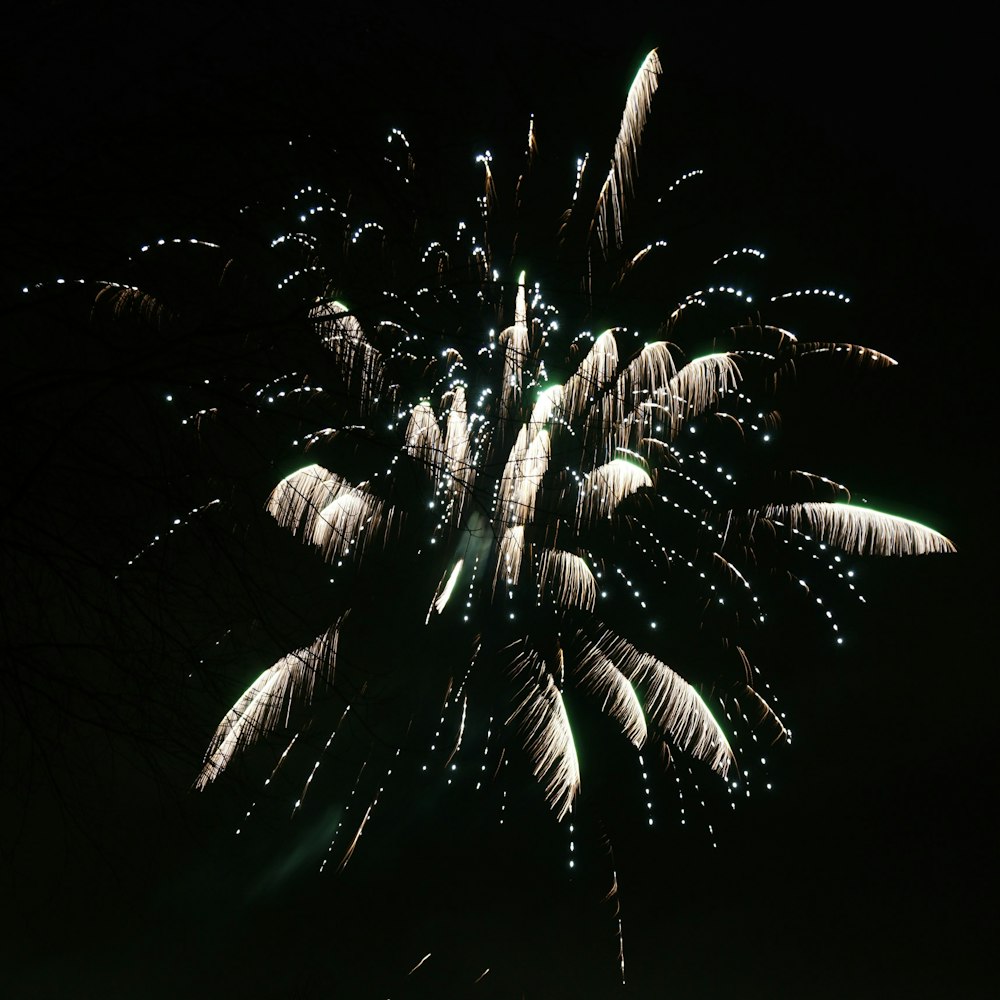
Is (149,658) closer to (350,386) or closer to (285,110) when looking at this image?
Answer: (350,386)

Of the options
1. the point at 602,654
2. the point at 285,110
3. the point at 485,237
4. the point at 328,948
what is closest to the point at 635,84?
the point at 485,237

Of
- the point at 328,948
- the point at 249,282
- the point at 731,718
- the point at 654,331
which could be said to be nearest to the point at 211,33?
the point at 249,282

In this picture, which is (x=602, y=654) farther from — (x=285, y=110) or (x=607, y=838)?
(x=285, y=110)

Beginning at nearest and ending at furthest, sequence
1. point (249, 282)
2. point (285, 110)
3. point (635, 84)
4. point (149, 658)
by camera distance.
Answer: point (285, 110) < point (149, 658) < point (249, 282) < point (635, 84)

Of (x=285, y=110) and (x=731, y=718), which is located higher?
(x=285, y=110)

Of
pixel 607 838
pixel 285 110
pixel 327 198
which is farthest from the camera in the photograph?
pixel 607 838

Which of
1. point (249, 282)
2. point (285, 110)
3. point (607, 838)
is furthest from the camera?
point (607, 838)

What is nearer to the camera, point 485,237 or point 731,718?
point 485,237

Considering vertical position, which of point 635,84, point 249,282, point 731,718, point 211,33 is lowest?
point 731,718

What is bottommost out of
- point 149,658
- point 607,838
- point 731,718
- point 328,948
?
point 328,948
